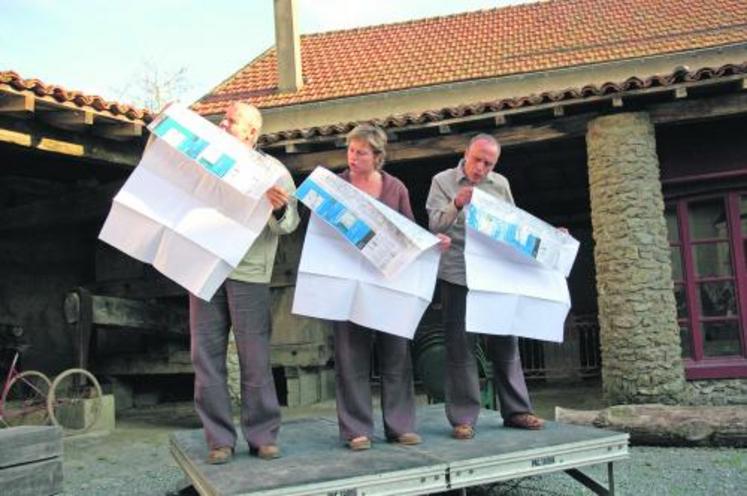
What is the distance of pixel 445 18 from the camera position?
17.6 m

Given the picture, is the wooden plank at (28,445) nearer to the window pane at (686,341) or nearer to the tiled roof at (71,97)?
the tiled roof at (71,97)

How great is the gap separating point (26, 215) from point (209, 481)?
7.21 meters

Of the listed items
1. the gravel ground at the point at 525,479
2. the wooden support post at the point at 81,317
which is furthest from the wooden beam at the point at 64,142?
the gravel ground at the point at 525,479

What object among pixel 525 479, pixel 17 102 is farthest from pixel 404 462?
pixel 17 102

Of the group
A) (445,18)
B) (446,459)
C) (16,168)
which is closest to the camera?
(446,459)

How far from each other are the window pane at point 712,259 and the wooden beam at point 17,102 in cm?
681

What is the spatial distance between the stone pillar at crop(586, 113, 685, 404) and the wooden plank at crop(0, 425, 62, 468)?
204 inches

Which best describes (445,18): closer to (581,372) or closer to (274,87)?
(274,87)

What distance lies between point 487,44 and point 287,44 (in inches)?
171

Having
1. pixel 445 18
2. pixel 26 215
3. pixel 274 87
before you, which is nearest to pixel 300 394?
pixel 26 215

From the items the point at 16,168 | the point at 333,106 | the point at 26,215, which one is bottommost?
the point at 26,215

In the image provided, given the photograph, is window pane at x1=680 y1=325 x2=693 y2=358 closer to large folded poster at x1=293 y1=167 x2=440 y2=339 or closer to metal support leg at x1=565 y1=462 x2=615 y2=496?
metal support leg at x1=565 y1=462 x2=615 y2=496

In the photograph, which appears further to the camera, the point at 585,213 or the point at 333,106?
the point at 333,106

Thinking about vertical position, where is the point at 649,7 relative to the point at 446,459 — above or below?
above
